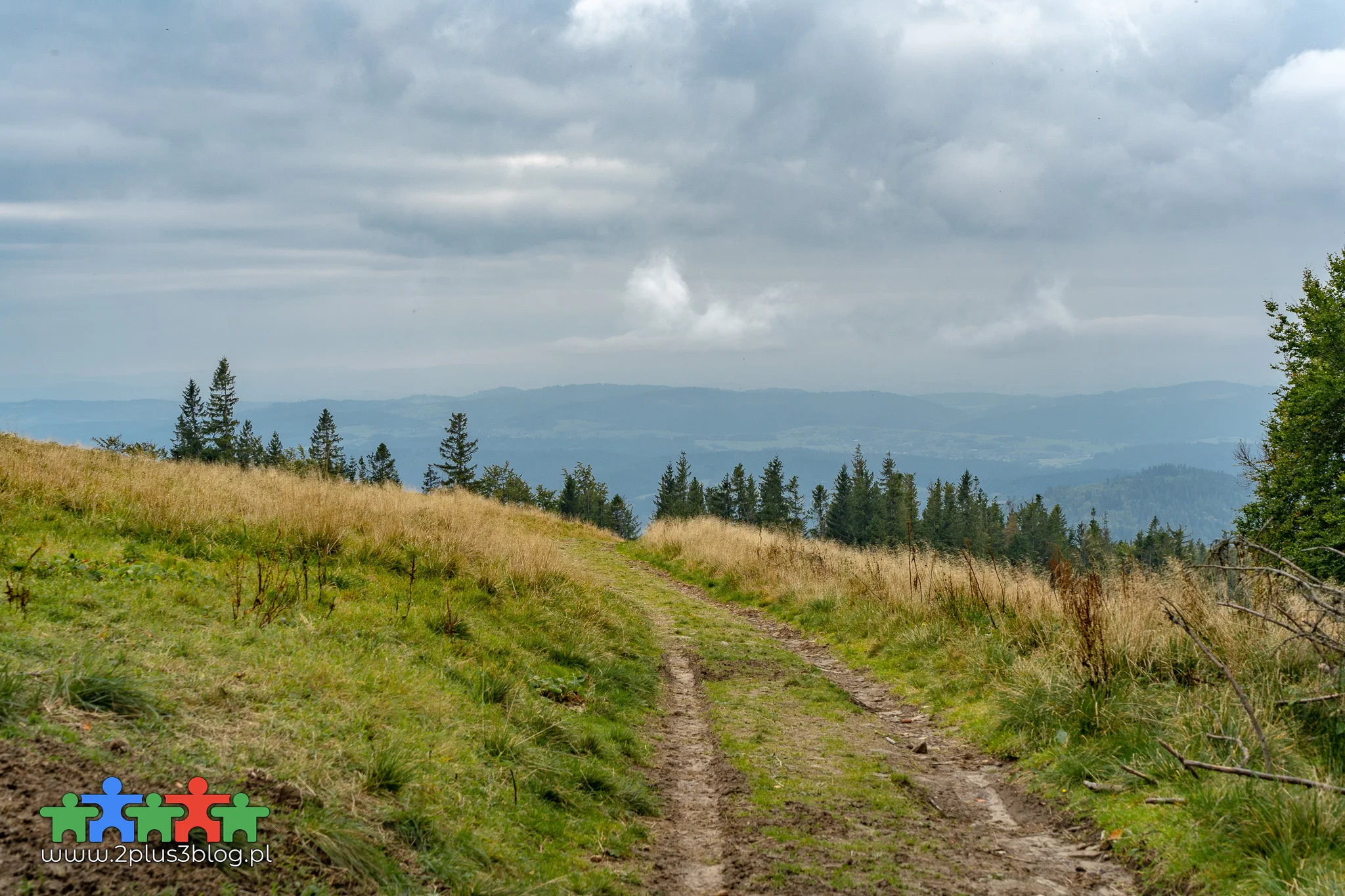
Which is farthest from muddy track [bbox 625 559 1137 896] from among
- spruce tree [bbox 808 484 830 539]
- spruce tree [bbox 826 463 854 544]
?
spruce tree [bbox 808 484 830 539]

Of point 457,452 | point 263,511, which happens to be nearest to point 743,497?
point 457,452

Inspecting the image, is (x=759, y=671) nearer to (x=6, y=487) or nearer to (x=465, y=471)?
(x=6, y=487)

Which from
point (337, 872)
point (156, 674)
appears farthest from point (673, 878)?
point (156, 674)

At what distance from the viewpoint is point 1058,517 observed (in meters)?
131

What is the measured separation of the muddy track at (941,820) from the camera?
204 inches

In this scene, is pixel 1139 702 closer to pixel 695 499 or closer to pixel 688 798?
pixel 688 798

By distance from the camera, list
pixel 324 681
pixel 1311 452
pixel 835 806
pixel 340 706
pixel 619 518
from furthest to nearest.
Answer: pixel 619 518 → pixel 1311 452 → pixel 835 806 → pixel 324 681 → pixel 340 706

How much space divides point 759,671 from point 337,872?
8.19 meters

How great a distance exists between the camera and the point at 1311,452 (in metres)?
31.6

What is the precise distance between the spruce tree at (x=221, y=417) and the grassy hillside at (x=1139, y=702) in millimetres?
77714

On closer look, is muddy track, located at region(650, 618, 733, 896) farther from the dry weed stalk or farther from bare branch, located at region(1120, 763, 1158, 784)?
the dry weed stalk

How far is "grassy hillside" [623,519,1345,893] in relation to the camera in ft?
15.4

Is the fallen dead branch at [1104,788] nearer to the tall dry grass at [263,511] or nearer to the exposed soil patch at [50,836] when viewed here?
the exposed soil patch at [50,836]

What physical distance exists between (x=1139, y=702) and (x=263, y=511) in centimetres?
1053
